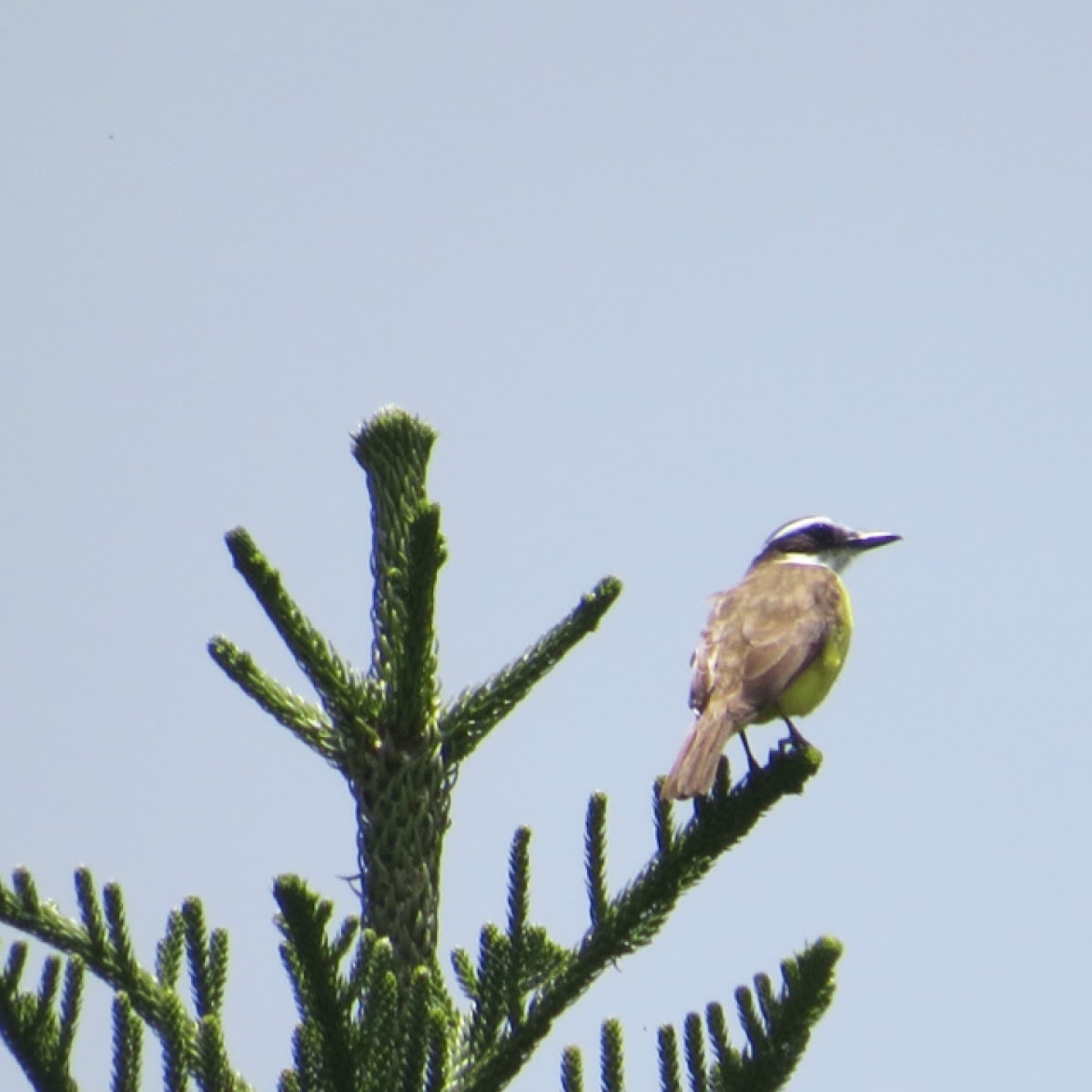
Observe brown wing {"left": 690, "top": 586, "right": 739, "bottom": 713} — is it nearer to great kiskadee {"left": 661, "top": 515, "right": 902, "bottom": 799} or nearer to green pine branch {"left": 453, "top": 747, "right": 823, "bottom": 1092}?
great kiskadee {"left": 661, "top": 515, "right": 902, "bottom": 799}

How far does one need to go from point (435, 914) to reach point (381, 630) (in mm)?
681

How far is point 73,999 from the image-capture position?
2.82 meters

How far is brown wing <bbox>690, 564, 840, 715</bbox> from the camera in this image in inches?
245

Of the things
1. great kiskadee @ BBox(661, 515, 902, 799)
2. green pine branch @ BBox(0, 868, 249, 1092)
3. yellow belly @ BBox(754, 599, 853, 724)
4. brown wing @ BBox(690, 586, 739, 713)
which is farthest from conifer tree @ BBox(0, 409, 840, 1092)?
yellow belly @ BBox(754, 599, 853, 724)

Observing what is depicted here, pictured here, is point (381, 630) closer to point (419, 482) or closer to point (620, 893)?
point (419, 482)

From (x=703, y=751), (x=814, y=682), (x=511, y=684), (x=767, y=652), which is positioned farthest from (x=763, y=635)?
(x=511, y=684)

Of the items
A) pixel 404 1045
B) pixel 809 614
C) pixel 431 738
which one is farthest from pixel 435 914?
pixel 809 614

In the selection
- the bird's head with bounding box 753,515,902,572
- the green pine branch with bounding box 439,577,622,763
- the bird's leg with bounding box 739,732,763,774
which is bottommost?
the green pine branch with bounding box 439,577,622,763

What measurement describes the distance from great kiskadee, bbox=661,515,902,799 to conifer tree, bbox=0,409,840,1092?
146 cm

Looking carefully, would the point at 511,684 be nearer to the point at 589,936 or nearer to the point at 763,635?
the point at 589,936

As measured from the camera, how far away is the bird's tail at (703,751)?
13.1 ft

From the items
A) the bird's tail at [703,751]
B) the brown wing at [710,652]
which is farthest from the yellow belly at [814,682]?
the bird's tail at [703,751]

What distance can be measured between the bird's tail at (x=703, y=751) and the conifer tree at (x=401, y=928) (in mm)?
218

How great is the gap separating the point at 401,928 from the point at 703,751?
5.66 feet
